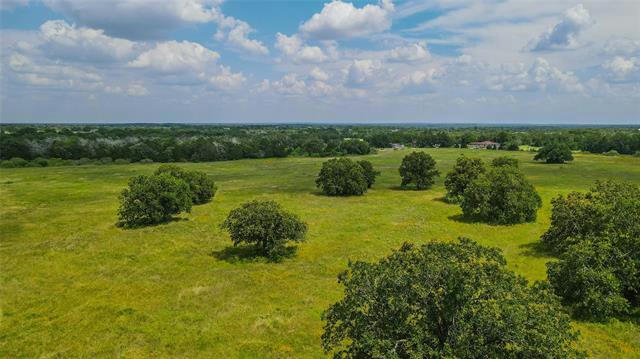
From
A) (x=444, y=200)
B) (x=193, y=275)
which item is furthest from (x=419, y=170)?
(x=193, y=275)

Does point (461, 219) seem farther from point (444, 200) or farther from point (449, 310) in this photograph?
point (449, 310)

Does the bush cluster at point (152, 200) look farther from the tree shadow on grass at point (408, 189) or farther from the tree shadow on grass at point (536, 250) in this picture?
the tree shadow on grass at point (408, 189)

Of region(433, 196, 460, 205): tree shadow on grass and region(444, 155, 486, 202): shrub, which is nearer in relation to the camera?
region(444, 155, 486, 202): shrub

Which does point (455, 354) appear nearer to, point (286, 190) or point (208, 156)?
point (286, 190)

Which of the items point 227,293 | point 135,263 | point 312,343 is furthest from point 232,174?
point 312,343

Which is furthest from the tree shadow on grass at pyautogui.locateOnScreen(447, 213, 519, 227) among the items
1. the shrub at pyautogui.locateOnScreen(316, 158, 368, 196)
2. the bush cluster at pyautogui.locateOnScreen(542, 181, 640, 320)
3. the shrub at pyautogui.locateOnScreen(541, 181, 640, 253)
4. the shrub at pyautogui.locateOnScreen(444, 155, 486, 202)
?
the shrub at pyautogui.locateOnScreen(316, 158, 368, 196)

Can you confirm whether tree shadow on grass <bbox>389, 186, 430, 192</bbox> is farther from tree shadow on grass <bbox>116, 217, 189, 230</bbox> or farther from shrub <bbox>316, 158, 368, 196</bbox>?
tree shadow on grass <bbox>116, 217, 189, 230</bbox>

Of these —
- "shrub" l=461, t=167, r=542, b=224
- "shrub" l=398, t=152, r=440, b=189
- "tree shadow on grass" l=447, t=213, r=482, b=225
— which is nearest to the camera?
"shrub" l=461, t=167, r=542, b=224
